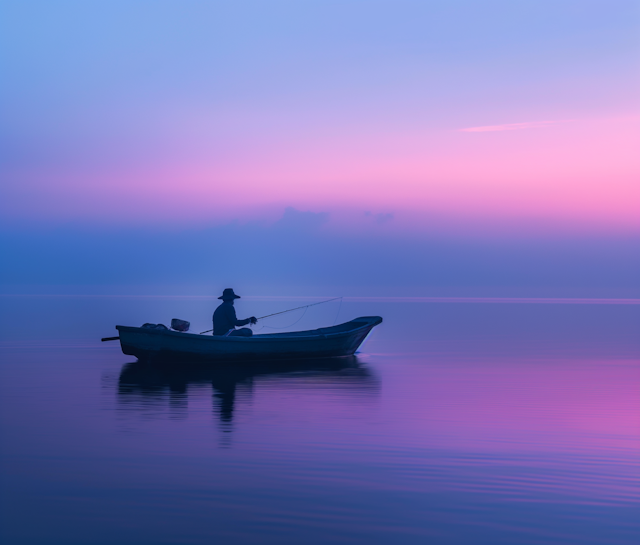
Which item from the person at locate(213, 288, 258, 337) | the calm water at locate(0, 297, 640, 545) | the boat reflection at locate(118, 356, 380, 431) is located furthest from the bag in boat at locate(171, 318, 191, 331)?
the calm water at locate(0, 297, 640, 545)

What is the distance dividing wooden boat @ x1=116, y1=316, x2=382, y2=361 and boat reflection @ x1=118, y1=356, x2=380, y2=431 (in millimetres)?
473

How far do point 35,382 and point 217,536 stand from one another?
14717 mm

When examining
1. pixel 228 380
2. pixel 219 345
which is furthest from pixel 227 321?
pixel 228 380

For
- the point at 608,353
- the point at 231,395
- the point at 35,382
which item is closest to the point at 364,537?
the point at 231,395

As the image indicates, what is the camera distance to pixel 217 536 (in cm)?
791

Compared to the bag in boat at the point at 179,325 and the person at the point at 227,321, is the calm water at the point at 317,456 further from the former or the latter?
the bag in boat at the point at 179,325

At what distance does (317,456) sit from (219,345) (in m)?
12.1

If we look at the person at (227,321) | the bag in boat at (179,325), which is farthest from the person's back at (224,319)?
the bag in boat at (179,325)

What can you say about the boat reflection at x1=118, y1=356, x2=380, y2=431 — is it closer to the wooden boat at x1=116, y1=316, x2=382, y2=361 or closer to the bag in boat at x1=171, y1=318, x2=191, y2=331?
the wooden boat at x1=116, y1=316, x2=382, y2=361

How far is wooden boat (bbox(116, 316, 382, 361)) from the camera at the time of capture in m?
23.0

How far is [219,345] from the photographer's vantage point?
23484 millimetres

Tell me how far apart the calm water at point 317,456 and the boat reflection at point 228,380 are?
0.32 feet

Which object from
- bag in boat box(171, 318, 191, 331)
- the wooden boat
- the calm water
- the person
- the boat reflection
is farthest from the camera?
bag in boat box(171, 318, 191, 331)

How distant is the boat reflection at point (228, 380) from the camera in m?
17.5
